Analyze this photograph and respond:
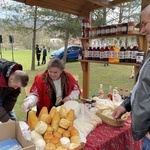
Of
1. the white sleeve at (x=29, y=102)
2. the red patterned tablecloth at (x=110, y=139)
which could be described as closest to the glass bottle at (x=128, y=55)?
the red patterned tablecloth at (x=110, y=139)

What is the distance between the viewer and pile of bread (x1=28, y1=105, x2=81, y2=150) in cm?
97

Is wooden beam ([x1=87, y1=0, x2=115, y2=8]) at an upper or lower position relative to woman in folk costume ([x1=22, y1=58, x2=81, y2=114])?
upper

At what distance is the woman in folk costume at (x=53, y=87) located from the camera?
1.74 metres

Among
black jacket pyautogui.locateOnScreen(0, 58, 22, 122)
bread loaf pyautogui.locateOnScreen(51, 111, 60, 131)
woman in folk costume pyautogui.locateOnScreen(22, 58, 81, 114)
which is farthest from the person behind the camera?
woman in folk costume pyautogui.locateOnScreen(22, 58, 81, 114)

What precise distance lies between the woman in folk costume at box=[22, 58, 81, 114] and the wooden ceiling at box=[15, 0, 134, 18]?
96 centimetres

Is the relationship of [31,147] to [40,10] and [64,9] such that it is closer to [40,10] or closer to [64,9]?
[64,9]

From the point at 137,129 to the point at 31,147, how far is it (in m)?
0.49

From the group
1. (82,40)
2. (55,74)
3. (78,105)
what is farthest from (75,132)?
(82,40)

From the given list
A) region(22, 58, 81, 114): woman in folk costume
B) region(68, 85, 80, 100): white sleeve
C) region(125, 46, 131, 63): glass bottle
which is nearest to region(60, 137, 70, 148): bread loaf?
region(22, 58, 81, 114): woman in folk costume

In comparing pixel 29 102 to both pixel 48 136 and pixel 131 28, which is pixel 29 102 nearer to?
pixel 48 136

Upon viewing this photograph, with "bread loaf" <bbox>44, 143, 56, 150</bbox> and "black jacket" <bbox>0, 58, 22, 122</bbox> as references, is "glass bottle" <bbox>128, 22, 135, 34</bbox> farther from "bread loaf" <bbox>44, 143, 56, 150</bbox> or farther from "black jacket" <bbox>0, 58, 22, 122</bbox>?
"bread loaf" <bbox>44, 143, 56, 150</bbox>

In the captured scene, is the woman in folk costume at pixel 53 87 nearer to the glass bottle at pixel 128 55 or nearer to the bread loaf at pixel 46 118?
the bread loaf at pixel 46 118

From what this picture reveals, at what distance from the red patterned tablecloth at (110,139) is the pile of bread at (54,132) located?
0.48 ft

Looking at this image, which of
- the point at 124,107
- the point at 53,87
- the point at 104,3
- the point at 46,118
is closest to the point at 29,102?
the point at 53,87
